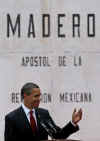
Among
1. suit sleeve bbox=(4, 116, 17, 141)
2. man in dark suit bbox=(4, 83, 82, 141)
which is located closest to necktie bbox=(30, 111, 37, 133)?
man in dark suit bbox=(4, 83, 82, 141)

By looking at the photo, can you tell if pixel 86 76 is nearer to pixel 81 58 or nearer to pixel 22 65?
pixel 81 58

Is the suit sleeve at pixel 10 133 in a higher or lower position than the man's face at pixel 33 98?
lower

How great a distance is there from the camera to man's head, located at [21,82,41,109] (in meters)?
3.40

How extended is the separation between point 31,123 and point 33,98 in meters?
0.19

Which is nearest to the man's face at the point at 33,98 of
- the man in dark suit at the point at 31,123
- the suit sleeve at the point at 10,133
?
the man in dark suit at the point at 31,123

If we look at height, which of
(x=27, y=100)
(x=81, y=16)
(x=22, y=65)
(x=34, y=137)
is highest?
(x=81, y=16)

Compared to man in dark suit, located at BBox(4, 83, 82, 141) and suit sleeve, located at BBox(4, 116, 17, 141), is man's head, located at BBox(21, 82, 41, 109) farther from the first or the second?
suit sleeve, located at BBox(4, 116, 17, 141)

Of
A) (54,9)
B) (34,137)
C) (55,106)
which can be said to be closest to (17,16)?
(54,9)

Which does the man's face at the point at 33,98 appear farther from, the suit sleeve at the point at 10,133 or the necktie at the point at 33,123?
the suit sleeve at the point at 10,133

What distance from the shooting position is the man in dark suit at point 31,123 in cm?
329

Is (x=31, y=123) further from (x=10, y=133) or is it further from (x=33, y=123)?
(x=10, y=133)

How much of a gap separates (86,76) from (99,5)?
688mm

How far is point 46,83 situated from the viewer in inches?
164

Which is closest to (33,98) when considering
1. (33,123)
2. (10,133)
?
(33,123)
